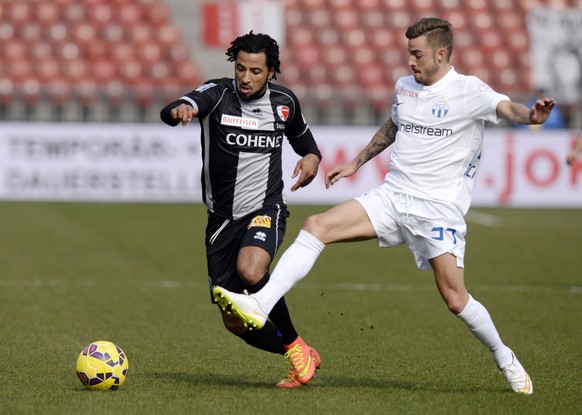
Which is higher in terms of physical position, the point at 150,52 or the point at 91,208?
the point at 150,52

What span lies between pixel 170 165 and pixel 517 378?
46.2 ft

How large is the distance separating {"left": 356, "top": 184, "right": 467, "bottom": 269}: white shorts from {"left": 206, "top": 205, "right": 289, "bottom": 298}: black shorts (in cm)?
59

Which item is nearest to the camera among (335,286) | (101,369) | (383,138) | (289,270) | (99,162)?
(289,270)

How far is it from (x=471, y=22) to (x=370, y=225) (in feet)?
74.6

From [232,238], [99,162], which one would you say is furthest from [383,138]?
[99,162]

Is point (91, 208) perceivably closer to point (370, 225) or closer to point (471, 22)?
point (471, 22)

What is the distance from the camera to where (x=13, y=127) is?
63.7 feet

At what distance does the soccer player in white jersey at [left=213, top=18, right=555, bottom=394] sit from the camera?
6066mm

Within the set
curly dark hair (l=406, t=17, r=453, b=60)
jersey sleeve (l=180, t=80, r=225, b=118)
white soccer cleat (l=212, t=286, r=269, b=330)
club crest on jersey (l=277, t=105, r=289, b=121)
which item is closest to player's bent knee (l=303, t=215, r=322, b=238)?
white soccer cleat (l=212, t=286, r=269, b=330)

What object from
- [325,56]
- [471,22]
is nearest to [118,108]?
[325,56]

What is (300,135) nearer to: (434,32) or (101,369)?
(434,32)

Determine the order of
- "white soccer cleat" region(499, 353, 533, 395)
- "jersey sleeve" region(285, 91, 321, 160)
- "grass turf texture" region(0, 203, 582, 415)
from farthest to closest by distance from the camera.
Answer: "jersey sleeve" region(285, 91, 321, 160), "white soccer cleat" region(499, 353, 533, 395), "grass turf texture" region(0, 203, 582, 415)

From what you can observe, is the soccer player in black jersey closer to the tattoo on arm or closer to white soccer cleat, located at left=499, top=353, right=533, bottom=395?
the tattoo on arm

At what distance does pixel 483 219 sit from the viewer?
20.0 metres
